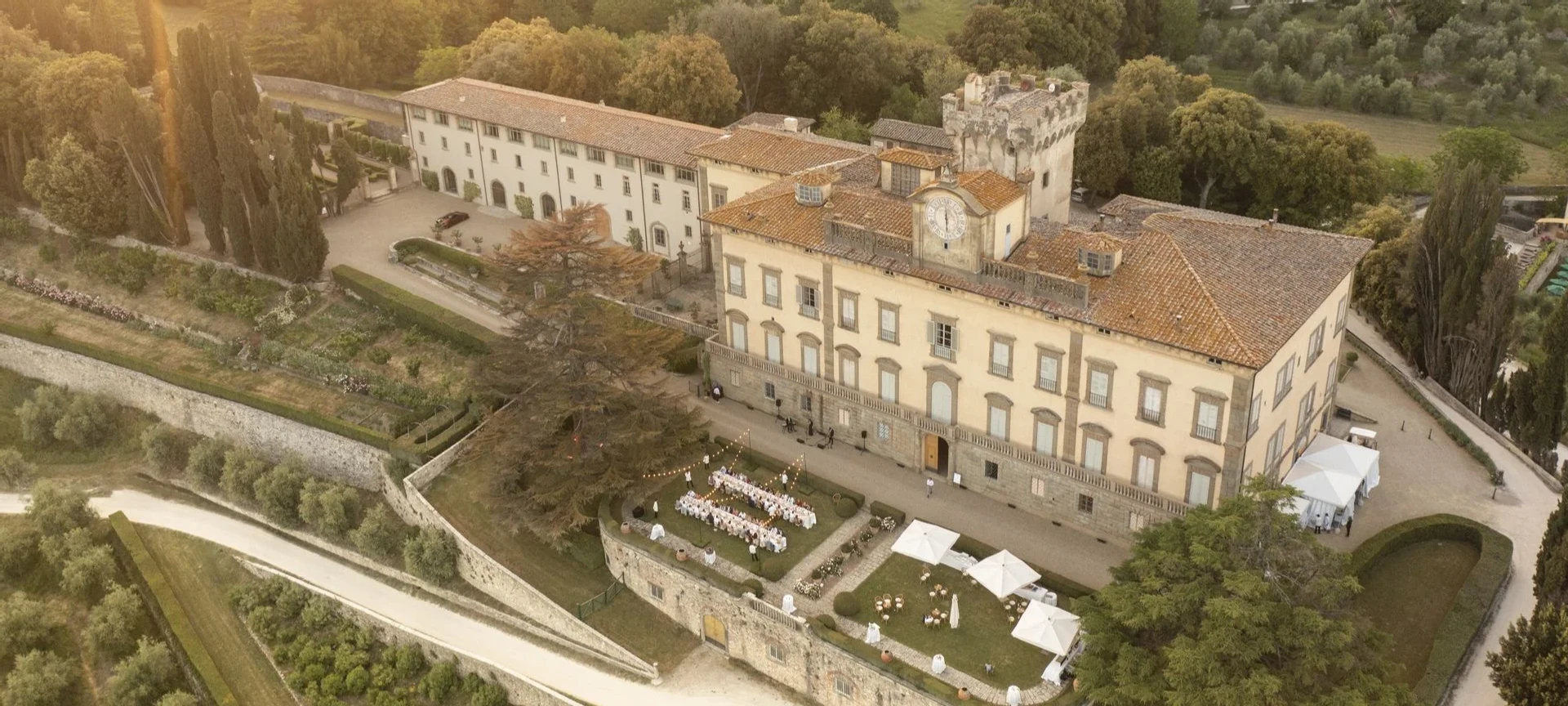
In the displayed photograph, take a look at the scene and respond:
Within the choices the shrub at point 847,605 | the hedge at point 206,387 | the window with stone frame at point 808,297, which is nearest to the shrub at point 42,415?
the hedge at point 206,387

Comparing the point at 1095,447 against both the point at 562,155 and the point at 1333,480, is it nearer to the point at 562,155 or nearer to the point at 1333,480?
the point at 1333,480

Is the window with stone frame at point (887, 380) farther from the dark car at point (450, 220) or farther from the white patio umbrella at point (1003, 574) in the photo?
the dark car at point (450, 220)

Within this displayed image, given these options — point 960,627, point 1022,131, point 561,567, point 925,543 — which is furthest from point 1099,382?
point 561,567

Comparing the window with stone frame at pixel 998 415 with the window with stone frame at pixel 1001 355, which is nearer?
the window with stone frame at pixel 1001 355

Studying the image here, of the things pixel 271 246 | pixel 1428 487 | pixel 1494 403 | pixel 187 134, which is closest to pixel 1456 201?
pixel 1494 403

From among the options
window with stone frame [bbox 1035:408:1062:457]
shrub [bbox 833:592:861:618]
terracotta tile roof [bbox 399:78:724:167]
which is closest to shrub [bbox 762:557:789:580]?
shrub [bbox 833:592:861:618]

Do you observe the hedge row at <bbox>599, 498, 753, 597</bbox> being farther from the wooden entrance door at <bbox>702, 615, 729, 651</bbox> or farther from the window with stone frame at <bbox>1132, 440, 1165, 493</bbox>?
the window with stone frame at <bbox>1132, 440, 1165, 493</bbox>
